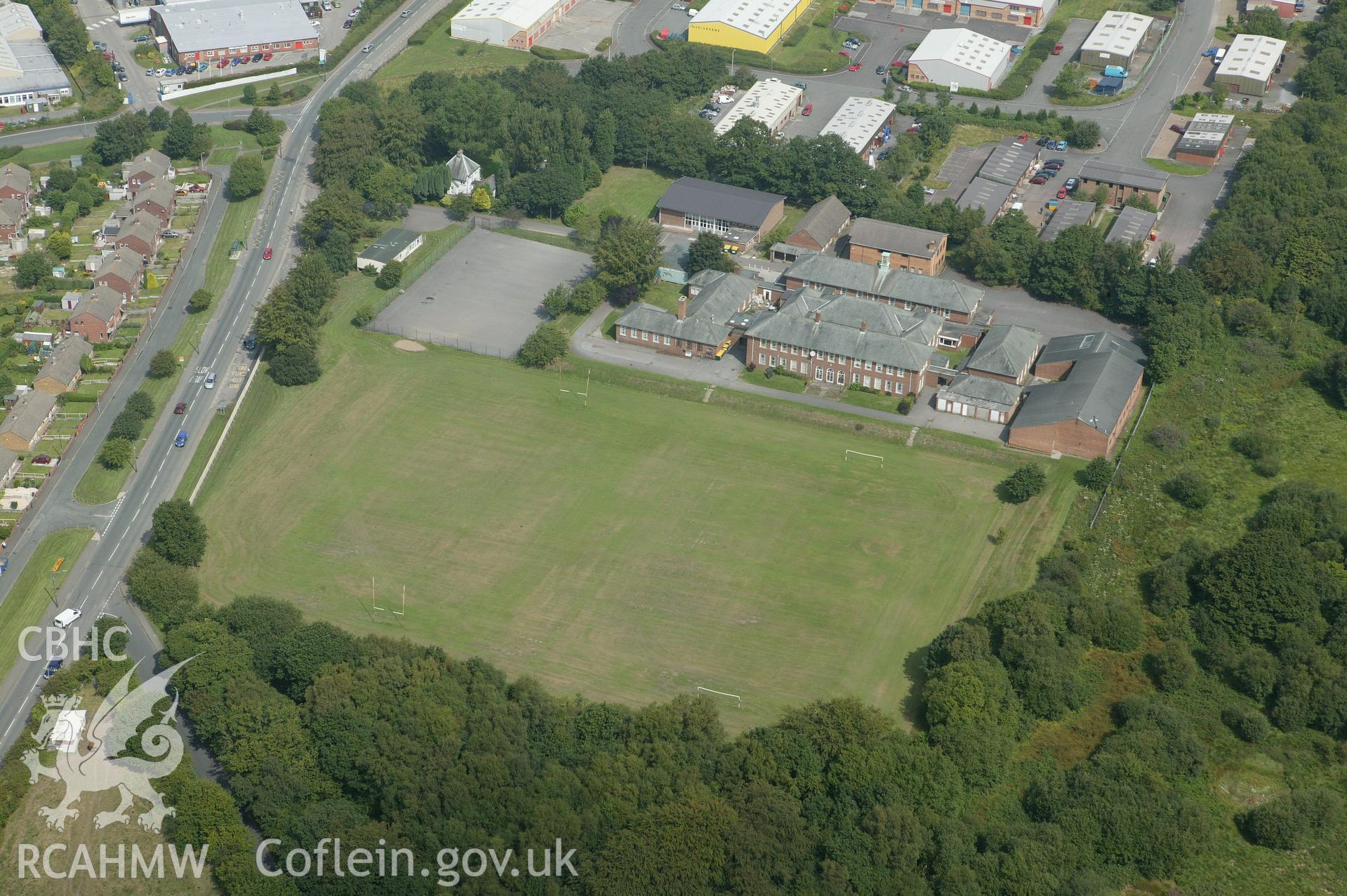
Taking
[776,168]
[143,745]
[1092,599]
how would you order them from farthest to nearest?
1. [776,168]
2. [1092,599]
3. [143,745]

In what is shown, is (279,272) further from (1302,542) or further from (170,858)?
(1302,542)

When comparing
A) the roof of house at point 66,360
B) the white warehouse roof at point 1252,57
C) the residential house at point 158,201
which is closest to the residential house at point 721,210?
the residential house at point 158,201

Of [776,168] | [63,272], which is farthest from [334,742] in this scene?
[776,168]

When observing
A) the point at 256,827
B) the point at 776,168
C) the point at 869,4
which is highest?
the point at 256,827

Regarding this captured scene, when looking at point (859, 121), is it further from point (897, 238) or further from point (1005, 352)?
point (1005, 352)

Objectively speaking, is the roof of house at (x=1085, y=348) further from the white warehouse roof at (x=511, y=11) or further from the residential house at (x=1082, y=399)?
the white warehouse roof at (x=511, y=11)

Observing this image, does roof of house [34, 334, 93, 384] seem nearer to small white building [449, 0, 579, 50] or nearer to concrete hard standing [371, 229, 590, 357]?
concrete hard standing [371, 229, 590, 357]
